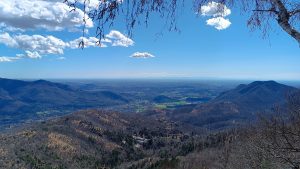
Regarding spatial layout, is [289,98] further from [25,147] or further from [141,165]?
[25,147]

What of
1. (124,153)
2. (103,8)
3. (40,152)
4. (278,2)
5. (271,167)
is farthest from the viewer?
(124,153)

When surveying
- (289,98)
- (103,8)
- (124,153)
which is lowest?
(124,153)

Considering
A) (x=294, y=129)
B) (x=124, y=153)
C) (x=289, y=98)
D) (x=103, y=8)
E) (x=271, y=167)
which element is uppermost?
(x=103, y=8)


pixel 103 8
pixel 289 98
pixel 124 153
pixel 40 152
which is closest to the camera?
Answer: pixel 103 8

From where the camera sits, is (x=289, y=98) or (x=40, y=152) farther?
(x=40, y=152)

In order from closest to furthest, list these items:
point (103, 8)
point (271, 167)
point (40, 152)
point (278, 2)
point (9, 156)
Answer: point (103, 8), point (278, 2), point (271, 167), point (9, 156), point (40, 152)

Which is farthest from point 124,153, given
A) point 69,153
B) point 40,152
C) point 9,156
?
point 9,156

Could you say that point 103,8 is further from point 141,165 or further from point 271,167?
point 141,165

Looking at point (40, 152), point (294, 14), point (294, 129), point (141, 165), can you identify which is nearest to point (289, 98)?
point (294, 129)

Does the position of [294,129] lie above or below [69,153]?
above
